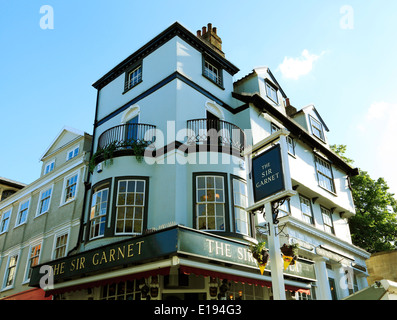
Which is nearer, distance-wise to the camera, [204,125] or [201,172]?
[201,172]

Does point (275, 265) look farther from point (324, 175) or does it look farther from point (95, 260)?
point (324, 175)

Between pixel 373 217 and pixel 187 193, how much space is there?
19.4m

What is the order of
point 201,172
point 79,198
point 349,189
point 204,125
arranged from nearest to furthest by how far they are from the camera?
point 201,172, point 204,125, point 79,198, point 349,189

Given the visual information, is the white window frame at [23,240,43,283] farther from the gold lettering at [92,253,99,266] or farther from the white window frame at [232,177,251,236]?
the white window frame at [232,177,251,236]

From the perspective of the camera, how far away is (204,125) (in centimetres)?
1434

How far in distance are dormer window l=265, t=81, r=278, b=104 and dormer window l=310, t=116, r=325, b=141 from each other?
12.7 feet

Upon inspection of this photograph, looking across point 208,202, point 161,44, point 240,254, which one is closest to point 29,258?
point 208,202
